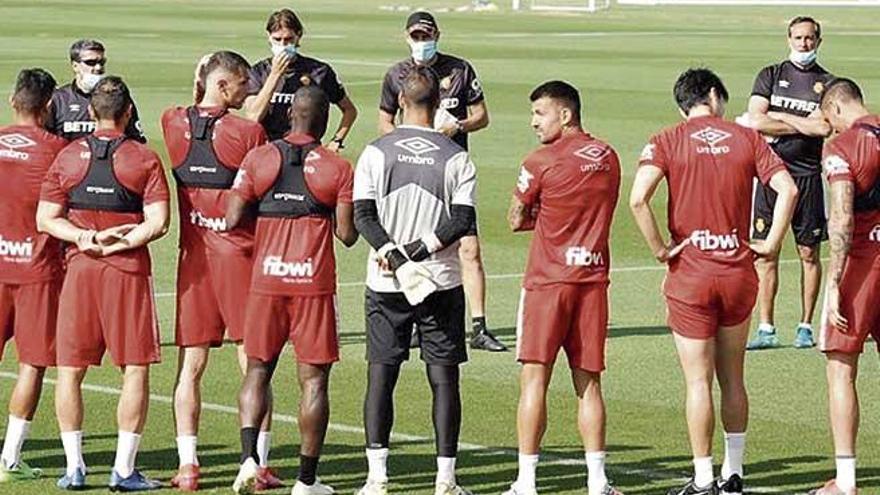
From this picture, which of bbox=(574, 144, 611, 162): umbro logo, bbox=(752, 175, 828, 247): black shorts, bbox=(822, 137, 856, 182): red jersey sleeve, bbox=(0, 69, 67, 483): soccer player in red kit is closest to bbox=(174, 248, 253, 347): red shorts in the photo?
bbox=(0, 69, 67, 483): soccer player in red kit

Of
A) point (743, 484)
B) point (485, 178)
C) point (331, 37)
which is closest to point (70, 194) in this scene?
point (743, 484)

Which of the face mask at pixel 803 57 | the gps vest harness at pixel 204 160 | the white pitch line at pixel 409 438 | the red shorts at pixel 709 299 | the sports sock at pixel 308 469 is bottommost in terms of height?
the white pitch line at pixel 409 438

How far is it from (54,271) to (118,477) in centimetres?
133

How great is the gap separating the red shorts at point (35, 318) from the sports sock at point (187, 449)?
89cm

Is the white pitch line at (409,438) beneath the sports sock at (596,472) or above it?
beneath

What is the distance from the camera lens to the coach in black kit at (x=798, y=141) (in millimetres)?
16906

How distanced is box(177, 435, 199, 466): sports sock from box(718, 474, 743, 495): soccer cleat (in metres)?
2.85

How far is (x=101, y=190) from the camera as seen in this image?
11.9m

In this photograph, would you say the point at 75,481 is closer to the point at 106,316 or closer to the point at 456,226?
the point at 106,316

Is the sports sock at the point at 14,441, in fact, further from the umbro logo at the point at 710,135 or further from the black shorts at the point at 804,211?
the black shorts at the point at 804,211

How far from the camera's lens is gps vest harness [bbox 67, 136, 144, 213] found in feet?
38.9

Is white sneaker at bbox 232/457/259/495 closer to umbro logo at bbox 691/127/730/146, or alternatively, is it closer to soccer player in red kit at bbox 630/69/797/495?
soccer player in red kit at bbox 630/69/797/495

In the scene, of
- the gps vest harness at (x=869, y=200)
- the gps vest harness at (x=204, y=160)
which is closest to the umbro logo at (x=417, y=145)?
the gps vest harness at (x=204, y=160)

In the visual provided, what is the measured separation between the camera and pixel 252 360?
1201 centimetres
